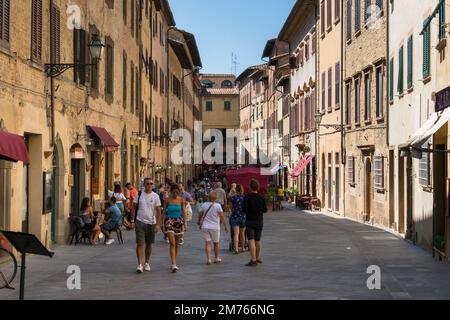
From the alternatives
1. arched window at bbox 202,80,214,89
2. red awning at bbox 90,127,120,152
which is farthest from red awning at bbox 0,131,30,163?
arched window at bbox 202,80,214,89

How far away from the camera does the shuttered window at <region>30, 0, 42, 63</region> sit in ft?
60.0

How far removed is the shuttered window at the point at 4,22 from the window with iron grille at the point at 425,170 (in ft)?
30.3

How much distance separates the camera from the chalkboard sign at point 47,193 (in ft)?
64.7

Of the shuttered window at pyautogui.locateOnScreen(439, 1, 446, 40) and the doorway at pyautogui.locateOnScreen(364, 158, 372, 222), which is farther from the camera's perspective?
the doorway at pyautogui.locateOnScreen(364, 158, 372, 222)

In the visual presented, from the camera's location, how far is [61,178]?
2181cm

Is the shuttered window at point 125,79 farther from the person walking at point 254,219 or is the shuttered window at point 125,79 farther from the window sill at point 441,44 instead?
the window sill at point 441,44

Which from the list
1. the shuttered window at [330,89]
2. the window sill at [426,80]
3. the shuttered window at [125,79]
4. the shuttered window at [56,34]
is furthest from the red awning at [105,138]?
the shuttered window at [330,89]

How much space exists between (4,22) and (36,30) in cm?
262

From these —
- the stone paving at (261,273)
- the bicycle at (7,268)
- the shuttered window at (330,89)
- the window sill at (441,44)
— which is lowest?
the stone paving at (261,273)

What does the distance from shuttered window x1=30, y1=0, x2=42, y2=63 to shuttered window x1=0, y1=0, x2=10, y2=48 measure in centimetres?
197

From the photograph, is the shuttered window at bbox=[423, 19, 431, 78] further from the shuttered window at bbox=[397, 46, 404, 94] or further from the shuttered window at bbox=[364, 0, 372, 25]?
the shuttered window at bbox=[364, 0, 372, 25]

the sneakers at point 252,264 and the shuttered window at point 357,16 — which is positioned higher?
the shuttered window at point 357,16

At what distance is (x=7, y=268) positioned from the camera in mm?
14844
